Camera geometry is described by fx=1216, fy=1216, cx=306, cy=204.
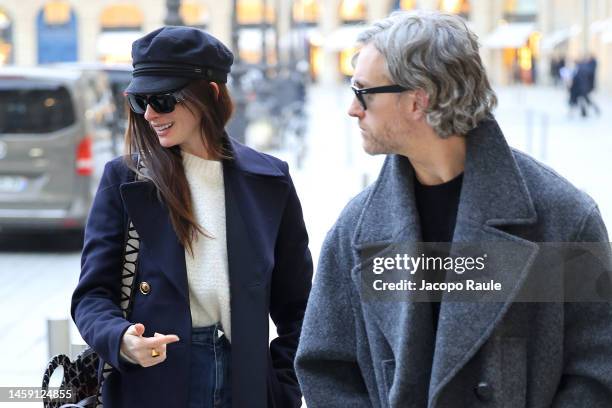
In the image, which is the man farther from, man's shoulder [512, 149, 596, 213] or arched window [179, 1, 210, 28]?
arched window [179, 1, 210, 28]

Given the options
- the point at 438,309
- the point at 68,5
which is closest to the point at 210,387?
the point at 438,309

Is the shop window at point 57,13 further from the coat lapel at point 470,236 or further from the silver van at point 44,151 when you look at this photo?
the coat lapel at point 470,236

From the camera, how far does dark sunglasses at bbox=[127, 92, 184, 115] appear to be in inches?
124

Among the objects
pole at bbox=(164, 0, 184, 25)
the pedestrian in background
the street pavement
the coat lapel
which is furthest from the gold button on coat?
the pedestrian in background

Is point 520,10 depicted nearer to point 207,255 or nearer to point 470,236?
point 207,255

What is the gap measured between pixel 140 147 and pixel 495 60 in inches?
2690

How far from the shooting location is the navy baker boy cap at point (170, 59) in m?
3.13

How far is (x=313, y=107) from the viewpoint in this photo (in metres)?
49.8

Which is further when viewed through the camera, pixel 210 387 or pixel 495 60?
pixel 495 60

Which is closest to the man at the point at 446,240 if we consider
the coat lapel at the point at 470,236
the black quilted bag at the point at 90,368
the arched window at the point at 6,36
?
the coat lapel at the point at 470,236

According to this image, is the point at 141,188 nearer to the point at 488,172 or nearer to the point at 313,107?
the point at 488,172

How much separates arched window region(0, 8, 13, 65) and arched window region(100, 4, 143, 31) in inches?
220

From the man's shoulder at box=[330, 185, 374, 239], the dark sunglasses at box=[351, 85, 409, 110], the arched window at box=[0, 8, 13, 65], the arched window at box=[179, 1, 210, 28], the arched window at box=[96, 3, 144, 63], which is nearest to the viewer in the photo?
the dark sunglasses at box=[351, 85, 409, 110]

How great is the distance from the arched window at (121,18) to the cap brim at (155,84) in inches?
2873
